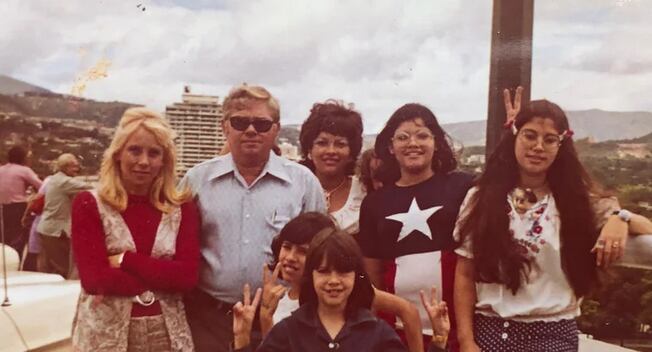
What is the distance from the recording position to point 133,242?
6.61ft

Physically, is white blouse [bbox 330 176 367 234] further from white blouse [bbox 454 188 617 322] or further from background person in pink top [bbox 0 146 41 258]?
background person in pink top [bbox 0 146 41 258]

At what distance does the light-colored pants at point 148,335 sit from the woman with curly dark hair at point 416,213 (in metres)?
0.58

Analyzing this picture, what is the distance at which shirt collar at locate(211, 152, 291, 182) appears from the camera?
2129 mm

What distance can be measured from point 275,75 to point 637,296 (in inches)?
46.1

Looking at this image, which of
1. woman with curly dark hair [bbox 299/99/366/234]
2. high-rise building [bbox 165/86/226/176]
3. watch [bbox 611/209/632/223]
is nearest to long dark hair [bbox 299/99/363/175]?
woman with curly dark hair [bbox 299/99/366/234]

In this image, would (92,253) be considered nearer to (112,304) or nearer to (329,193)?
(112,304)

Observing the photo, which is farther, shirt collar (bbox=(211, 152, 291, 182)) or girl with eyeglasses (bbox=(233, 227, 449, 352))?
shirt collar (bbox=(211, 152, 291, 182))

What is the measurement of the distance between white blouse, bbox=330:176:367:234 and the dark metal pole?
1.21 feet

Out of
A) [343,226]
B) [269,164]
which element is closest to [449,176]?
[343,226]

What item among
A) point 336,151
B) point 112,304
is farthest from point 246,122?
point 112,304

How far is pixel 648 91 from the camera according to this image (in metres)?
2.08

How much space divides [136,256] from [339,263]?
21.4 inches

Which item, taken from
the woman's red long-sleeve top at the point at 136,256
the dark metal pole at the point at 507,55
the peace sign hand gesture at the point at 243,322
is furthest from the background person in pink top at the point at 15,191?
the dark metal pole at the point at 507,55

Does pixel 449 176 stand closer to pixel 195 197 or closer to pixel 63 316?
pixel 195 197
